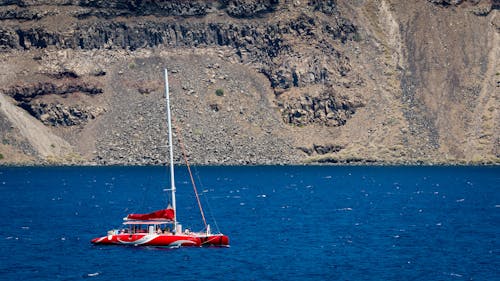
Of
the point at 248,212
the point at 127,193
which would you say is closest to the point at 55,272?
the point at 248,212

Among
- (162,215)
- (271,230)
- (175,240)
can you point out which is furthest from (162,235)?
(271,230)

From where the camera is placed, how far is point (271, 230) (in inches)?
4274

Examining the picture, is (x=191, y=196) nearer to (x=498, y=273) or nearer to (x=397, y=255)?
Answer: (x=397, y=255)

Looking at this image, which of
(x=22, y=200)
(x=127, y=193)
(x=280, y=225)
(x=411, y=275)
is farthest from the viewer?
(x=127, y=193)

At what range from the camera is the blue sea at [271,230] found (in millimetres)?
82312

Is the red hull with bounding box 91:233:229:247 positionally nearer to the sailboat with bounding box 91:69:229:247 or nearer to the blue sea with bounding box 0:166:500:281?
the sailboat with bounding box 91:69:229:247

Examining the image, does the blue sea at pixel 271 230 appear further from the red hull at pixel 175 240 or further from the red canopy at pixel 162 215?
the red canopy at pixel 162 215

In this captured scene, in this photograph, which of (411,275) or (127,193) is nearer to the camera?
(411,275)

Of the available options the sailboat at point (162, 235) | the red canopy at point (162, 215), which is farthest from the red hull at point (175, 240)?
the red canopy at point (162, 215)

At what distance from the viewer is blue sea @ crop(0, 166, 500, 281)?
82312 mm

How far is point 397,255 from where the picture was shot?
296 ft

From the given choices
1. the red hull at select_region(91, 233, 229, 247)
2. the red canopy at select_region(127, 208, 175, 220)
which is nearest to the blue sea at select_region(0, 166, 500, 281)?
the red hull at select_region(91, 233, 229, 247)

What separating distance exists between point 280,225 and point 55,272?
1431 inches

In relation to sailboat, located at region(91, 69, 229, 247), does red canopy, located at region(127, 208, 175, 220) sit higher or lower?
higher
